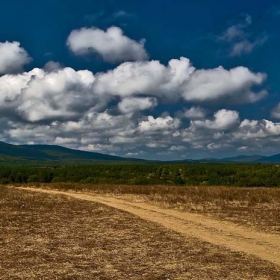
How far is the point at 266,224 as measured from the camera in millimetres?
24281

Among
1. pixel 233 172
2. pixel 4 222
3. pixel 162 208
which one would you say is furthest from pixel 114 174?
pixel 4 222

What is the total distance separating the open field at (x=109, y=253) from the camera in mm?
13625

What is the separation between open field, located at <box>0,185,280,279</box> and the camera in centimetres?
1362

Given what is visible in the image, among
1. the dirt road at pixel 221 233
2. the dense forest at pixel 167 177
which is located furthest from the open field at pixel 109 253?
the dense forest at pixel 167 177

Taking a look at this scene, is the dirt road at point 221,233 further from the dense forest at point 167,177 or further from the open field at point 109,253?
the dense forest at point 167,177

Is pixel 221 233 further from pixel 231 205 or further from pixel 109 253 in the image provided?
pixel 231 205

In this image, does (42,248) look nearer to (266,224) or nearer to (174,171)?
(266,224)

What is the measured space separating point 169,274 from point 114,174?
86679 millimetres

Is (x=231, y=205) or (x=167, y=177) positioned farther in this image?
(x=167, y=177)

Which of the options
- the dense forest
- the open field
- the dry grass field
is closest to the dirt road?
the open field

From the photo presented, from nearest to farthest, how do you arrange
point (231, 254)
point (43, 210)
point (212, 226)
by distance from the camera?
point (231, 254) < point (212, 226) < point (43, 210)

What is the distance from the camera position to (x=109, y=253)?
16578 mm

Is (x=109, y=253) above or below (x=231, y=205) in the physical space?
below

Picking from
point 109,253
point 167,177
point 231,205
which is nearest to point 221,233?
point 109,253
